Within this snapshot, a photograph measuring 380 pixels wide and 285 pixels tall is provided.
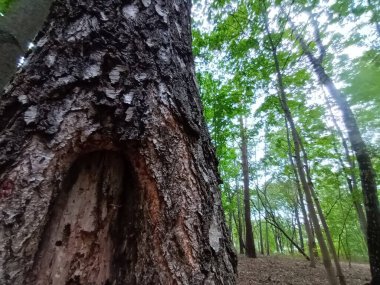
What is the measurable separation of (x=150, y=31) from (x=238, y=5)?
5800mm

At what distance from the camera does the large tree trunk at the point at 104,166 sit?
2.74 ft

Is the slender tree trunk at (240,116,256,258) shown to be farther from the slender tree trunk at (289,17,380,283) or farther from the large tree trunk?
the large tree trunk

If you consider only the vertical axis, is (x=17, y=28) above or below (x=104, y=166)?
above

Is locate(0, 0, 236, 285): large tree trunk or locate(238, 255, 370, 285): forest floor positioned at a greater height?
locate(0, 0, 236, 285): large tree trunk

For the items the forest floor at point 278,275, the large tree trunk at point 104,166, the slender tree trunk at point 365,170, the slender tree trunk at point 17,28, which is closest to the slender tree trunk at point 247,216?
the forest floor at point 278,275

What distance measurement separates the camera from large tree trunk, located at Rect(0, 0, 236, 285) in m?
0.84

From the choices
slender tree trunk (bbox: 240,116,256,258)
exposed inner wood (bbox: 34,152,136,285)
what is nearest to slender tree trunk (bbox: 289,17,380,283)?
slender tree trunk (bbox: 240,116,256,258)

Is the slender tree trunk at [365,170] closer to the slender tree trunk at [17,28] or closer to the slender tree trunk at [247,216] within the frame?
A: the slender tree trunk at [247,216]

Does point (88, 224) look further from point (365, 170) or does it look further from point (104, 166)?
point (365, 170)

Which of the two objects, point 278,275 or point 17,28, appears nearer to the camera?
point 17,28

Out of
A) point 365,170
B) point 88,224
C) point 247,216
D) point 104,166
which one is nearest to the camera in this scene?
point 88,224

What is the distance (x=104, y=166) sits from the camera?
1.07 meters

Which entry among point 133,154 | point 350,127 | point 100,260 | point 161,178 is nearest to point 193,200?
point 161,178

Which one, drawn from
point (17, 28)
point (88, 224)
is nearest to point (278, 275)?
point (88, 224)
